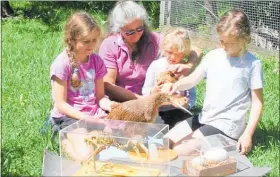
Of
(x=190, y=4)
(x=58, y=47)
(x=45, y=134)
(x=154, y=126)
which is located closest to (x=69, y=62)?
(x=45, y=134)

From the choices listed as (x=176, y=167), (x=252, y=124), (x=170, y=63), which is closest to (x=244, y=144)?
(x=252, y=124)

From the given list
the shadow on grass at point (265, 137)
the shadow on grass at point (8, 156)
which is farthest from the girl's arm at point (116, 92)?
the shadow on grass at point (265, 137)

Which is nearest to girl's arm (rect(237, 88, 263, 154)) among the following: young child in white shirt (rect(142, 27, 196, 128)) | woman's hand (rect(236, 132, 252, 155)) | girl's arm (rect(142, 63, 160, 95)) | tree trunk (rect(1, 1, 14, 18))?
woman's hand (rect(236, 132, 252, 155))

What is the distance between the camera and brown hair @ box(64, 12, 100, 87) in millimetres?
3090

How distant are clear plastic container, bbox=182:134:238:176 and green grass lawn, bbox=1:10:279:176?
0.44 metres

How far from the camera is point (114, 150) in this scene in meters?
2.57

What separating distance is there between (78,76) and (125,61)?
493mm

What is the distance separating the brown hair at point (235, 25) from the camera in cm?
302

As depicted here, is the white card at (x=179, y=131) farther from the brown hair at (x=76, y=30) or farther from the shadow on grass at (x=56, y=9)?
the shadow on grass at (x=56, y=9)

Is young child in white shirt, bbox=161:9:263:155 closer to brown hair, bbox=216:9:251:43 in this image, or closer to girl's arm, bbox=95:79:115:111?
brown hair, bbox=216:9:251:43

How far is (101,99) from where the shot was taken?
328cm

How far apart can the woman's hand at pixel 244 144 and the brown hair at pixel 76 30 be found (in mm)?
995

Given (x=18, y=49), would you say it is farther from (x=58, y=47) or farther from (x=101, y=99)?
(x=101, y=99)

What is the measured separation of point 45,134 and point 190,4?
3.36 m
